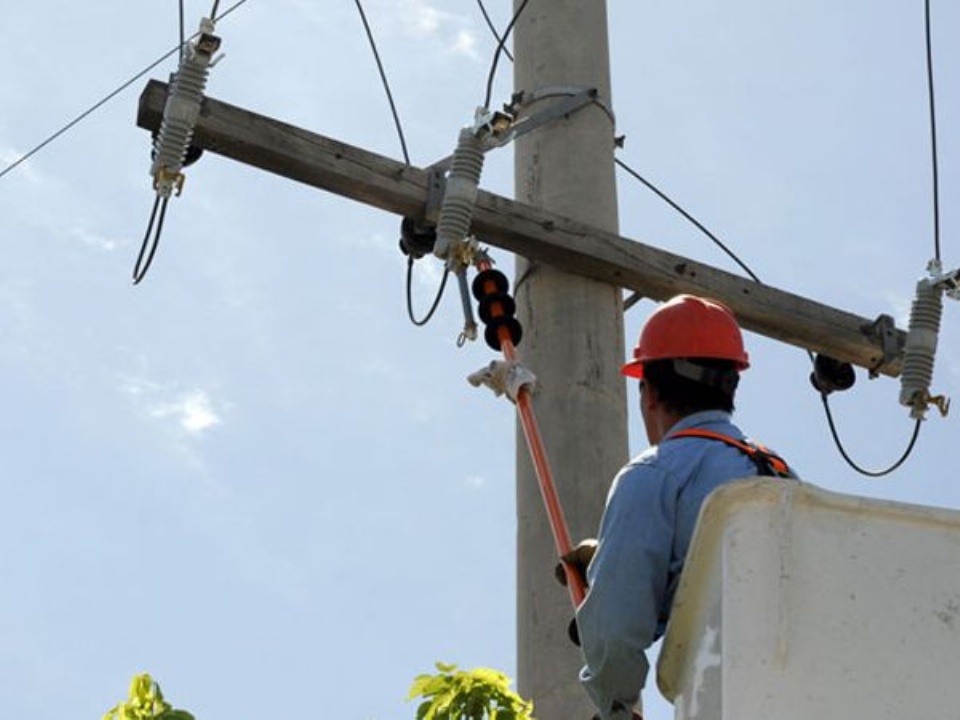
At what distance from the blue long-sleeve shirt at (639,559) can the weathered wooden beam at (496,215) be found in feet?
11.0

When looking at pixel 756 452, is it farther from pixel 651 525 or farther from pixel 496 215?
pixel 496 215

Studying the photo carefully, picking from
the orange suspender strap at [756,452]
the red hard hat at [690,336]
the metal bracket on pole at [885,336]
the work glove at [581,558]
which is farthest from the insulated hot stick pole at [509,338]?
the metal bracket on pole at [885,336]

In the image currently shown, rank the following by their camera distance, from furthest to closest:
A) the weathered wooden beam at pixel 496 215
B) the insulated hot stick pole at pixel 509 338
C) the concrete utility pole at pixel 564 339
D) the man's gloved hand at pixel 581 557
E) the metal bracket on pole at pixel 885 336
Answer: the metal bracket on pole at pixel 885 336 < the weathered wooden beam at pixel 496 215 < the concrete utility pole at pixel 564 339 < the insulated hot stick pole at pixel 509 338 < the man's gloved hand at pixel 581 557

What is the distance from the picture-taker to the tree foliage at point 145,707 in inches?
189

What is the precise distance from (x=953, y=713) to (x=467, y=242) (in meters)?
4.15

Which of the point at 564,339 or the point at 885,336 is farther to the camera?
the point at 885,336

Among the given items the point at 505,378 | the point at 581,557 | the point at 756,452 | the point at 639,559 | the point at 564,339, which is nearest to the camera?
the point at 639,559

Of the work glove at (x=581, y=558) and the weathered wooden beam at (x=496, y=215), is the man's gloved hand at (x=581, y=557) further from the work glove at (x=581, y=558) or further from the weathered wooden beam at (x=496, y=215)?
the weathered wooden beam at (x=496, y=215)

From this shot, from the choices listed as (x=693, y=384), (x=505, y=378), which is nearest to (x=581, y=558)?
(x=693, y=384)

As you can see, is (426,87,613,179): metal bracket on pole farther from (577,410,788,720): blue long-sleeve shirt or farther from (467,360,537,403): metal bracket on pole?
(577,410,788,720): blue long-sleeve shirt

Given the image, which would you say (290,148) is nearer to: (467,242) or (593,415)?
(467,242)

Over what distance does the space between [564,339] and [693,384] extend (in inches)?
115

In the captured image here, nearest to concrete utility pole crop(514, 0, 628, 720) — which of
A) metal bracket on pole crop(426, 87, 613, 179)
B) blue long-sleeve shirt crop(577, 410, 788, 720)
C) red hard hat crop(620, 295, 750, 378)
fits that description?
metal bracket on pole crop(426, 87, 613, 179)

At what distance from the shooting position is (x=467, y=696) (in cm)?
477
